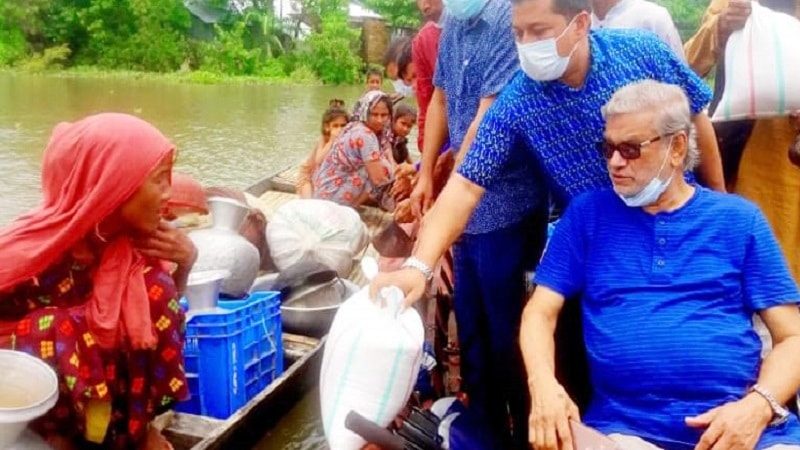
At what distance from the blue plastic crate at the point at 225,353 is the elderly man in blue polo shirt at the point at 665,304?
1.67 m

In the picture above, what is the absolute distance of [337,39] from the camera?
1093 inches

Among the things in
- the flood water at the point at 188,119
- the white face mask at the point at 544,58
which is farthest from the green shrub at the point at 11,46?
the white face mask at the point at 544,58

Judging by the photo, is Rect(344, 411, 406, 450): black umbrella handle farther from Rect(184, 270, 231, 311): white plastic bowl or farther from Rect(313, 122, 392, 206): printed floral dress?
Rect(313, 122, 392, 206): printed floral dress

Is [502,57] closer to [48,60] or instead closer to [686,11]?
[686,11]

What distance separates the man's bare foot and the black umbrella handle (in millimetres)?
1229

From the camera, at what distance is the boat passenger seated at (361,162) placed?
6465mm

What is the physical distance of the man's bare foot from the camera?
3.13 m

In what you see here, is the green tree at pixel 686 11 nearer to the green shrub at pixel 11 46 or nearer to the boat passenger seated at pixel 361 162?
the boat passenger seated at pixel 361 162

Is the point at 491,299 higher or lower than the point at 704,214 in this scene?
lower

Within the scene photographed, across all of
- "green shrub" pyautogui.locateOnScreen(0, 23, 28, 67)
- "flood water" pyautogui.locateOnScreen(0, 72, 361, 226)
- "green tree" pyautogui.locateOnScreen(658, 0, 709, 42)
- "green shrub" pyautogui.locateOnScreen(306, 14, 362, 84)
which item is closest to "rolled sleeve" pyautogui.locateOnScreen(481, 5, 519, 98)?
"flood water" pyautogui.locateOnScreen(0, 72, 361, 226)

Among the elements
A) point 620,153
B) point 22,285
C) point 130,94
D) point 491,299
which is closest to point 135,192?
point 22,285

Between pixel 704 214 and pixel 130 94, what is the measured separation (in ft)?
66.1

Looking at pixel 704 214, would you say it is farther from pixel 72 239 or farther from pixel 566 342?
pixel 72 239

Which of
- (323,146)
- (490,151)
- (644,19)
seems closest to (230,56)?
(323,146)
